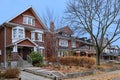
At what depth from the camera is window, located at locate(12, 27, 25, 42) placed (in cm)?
3847

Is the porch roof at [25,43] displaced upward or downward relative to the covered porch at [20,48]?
upward

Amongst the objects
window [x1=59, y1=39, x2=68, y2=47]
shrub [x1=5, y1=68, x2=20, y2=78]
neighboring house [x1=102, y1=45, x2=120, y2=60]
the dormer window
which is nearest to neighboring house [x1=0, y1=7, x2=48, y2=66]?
the dormer window

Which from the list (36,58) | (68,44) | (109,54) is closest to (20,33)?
(36,58)

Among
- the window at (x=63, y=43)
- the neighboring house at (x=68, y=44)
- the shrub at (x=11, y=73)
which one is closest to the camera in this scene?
the shrub at (x=11, y=73)

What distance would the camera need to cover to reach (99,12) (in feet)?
126

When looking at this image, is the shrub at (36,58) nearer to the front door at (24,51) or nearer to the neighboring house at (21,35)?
the neighboring house at (21,35)

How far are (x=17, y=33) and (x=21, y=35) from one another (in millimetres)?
980

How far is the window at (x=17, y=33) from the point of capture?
126 feet

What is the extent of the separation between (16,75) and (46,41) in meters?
21.3

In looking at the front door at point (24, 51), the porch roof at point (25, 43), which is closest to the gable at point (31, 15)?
the porch roof at point (25, 43)

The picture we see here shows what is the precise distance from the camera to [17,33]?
3847 cm

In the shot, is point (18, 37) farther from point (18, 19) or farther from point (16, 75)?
point (16, 75)

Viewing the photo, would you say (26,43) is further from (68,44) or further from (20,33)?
(68,44)

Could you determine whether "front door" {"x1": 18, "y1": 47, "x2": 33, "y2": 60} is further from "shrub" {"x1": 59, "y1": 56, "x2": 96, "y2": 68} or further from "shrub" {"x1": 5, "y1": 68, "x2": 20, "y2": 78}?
"shrub" {"x1": 5, "y1": 68, "x2": 20, "y2": 78}
